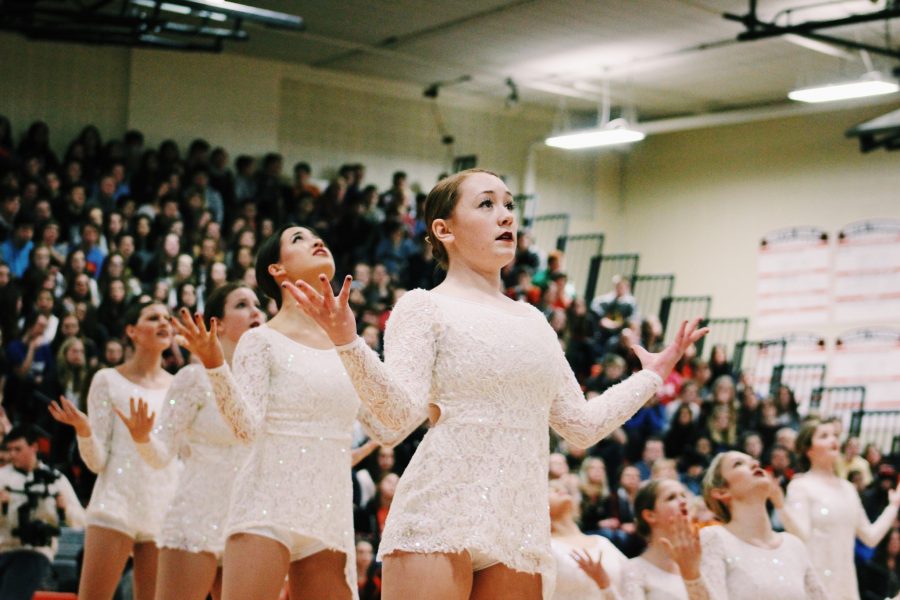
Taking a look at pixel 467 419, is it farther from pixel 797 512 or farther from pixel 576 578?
pixel 797 512

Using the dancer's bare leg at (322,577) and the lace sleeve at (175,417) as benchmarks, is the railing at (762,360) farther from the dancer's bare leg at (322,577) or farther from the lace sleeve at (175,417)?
the dancer's bare leg at (322,577)

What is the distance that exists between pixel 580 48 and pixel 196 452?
10.7 meters

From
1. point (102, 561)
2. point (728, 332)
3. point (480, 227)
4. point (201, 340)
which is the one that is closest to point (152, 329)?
point (102, 561)

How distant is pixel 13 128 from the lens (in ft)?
45.1

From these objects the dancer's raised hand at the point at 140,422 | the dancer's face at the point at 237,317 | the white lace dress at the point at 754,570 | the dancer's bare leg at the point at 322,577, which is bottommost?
the white lace dress at the point at 754,570

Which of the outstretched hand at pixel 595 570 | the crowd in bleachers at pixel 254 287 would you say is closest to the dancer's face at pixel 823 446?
the crowd in bleachers at pixel 254 287

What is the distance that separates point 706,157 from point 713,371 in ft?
16.4

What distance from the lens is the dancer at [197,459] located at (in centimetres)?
442

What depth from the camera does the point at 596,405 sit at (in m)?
3.34

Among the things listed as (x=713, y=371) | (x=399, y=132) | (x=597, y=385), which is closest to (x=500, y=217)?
(x=597, y=385)

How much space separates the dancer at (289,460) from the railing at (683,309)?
43.5ft

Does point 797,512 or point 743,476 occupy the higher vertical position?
point 743,476

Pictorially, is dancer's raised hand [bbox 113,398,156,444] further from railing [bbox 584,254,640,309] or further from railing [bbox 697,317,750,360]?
railing [bbox 584,254,640,309]

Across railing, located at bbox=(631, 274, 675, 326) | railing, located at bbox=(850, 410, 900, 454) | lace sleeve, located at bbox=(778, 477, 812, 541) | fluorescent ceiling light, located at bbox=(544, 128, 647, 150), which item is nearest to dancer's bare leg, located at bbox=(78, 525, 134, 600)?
lace sleeve, located at bbox=(778, 477, 812, 541)
